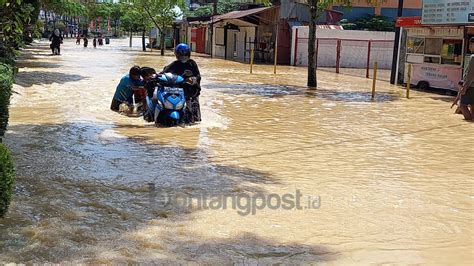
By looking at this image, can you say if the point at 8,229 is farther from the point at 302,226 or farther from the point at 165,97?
the point at 165,97

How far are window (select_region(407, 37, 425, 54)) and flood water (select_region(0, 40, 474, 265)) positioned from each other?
830 centimetres

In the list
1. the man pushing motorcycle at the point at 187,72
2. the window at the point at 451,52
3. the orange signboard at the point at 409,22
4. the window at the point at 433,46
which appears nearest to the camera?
the man pushing motorcycle at the point at 187,72

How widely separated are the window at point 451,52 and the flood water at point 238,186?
6.64 meters

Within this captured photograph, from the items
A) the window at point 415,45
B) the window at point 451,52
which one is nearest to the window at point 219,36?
the window at point 415,45

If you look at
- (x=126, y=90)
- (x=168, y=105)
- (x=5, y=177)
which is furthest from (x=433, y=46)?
(x=5, y=177)

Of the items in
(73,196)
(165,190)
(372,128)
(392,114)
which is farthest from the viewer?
(392,114)

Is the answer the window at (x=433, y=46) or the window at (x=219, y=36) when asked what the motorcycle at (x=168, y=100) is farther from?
the window at (x=219, y=36)

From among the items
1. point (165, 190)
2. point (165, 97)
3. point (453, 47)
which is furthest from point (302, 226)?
point (453, 47)

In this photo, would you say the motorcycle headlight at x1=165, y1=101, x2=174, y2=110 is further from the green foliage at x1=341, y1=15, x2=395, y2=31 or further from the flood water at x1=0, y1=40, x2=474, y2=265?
the green foliage at x1=341, y1=15, x2=395, y2=31

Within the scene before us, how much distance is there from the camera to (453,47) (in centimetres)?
1911

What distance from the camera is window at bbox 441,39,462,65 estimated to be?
18883 mm

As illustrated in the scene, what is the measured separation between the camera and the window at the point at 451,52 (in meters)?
18.9

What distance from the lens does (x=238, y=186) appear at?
260 inches

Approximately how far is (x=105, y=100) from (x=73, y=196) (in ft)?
27.5
